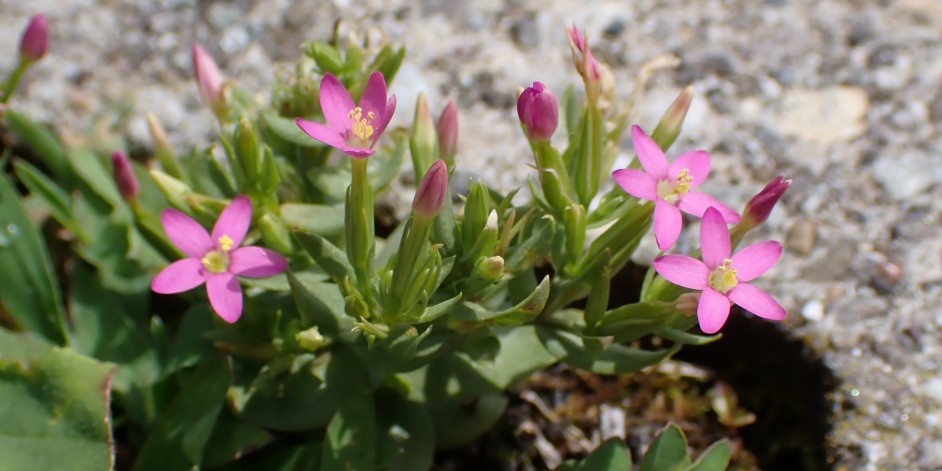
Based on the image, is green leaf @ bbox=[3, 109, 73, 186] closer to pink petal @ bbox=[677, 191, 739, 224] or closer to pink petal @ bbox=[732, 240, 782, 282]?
pink petal @ bbox=[677, 191, 739, 224]

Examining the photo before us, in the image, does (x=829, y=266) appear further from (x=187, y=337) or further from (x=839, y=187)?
(x=187, y=337)

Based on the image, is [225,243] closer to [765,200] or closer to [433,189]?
[433,189]

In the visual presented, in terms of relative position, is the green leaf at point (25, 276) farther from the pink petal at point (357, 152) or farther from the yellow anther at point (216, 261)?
the pink petal at point (357, 152)

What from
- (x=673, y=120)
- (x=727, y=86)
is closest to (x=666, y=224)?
(x=673, y=120)

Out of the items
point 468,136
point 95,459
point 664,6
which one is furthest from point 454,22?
point 95,459

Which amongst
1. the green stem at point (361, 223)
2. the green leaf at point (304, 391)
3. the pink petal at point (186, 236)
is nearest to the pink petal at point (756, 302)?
the green stem at point (361, 223)

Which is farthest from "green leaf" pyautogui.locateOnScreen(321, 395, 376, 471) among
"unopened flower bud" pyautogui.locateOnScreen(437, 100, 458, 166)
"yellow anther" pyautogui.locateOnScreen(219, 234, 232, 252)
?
"unopened flower bud" pyautogui.locateOnScreen(437, 100, 458, 166)
